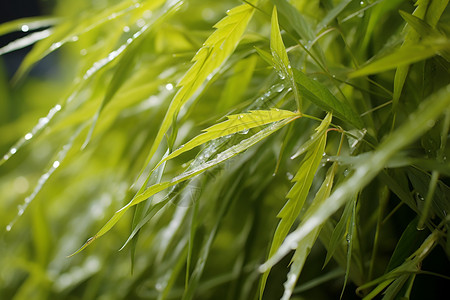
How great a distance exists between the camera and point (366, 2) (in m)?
0.34

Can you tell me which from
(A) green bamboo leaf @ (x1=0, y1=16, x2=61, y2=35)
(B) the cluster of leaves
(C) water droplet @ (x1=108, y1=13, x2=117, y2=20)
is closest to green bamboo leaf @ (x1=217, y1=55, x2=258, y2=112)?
(B) the cluster of leaves

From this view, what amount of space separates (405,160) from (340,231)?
0.31 ft

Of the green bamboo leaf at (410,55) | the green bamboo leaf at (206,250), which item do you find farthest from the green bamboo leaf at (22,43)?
the green bamboo leaf at (410,55)

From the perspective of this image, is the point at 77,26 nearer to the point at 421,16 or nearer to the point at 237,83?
the point at 237,83

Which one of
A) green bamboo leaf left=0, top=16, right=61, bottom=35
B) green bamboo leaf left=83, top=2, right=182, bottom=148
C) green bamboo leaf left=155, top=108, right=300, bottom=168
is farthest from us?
green bamboo leaf left=0, top=16, right=61, bottom=35

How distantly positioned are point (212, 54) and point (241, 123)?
0.06 m

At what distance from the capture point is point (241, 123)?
27 centimetres

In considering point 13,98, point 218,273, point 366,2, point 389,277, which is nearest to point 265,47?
point 366,2

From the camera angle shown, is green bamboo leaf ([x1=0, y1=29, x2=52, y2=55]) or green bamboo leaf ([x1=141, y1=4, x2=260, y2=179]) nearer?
green bamboo leaf ([x1=141, y1=4, x2=260, y2=179])

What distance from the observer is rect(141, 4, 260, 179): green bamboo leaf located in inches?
11.9

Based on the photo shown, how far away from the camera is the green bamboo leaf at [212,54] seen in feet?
0.99

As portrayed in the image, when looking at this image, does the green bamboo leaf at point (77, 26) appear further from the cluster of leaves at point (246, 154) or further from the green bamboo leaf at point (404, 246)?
the green bamboo leaf at point (404, 246)

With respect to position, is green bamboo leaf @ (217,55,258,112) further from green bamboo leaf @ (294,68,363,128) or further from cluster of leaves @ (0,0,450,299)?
green bamboo leaf @ (294,68,363,128)

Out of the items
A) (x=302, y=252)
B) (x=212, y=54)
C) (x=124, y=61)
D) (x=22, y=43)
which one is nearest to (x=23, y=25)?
(x=22, y=43)
